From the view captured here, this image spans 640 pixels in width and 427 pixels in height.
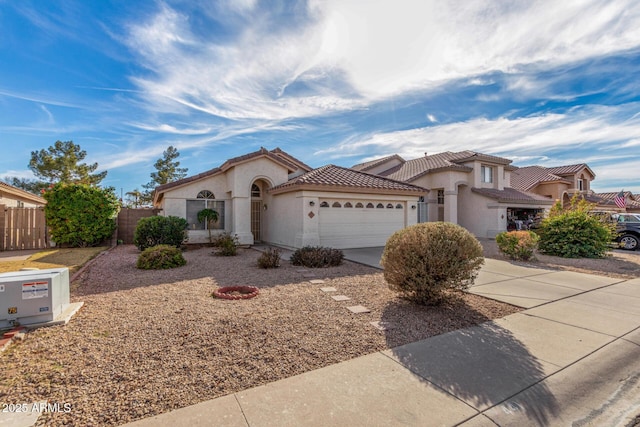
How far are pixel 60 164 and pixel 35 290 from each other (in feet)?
106

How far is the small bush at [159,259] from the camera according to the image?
29.4 feet

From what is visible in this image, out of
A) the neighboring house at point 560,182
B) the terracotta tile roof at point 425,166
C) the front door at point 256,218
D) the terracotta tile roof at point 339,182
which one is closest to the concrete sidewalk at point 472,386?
the terracotta tile roof at point 339,182

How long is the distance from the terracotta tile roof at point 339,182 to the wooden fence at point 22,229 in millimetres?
10848

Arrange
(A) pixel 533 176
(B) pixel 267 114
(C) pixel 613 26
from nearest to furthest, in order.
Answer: (C) pixel 613 26 < (B) pixel 267 114 < (A) pixel 533 176

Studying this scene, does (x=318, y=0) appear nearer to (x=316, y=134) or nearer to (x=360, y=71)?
(x=360, y=71)

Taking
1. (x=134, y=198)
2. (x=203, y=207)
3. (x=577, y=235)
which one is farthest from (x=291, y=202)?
(x=134, y=198)

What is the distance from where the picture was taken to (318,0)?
7875 mm

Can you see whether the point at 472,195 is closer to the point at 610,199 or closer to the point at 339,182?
the point at 339,182

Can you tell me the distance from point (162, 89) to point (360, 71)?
722cm

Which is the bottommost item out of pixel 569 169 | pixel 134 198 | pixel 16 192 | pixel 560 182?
pixel 16 192

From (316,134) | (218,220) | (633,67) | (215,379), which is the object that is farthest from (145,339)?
(633,67)

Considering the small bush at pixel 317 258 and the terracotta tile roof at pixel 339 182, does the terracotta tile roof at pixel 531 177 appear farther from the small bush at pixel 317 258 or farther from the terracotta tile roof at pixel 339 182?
the small bush at pixel 317 258

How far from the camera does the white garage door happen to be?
13470 millimetres

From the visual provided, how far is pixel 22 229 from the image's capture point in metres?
13.7
